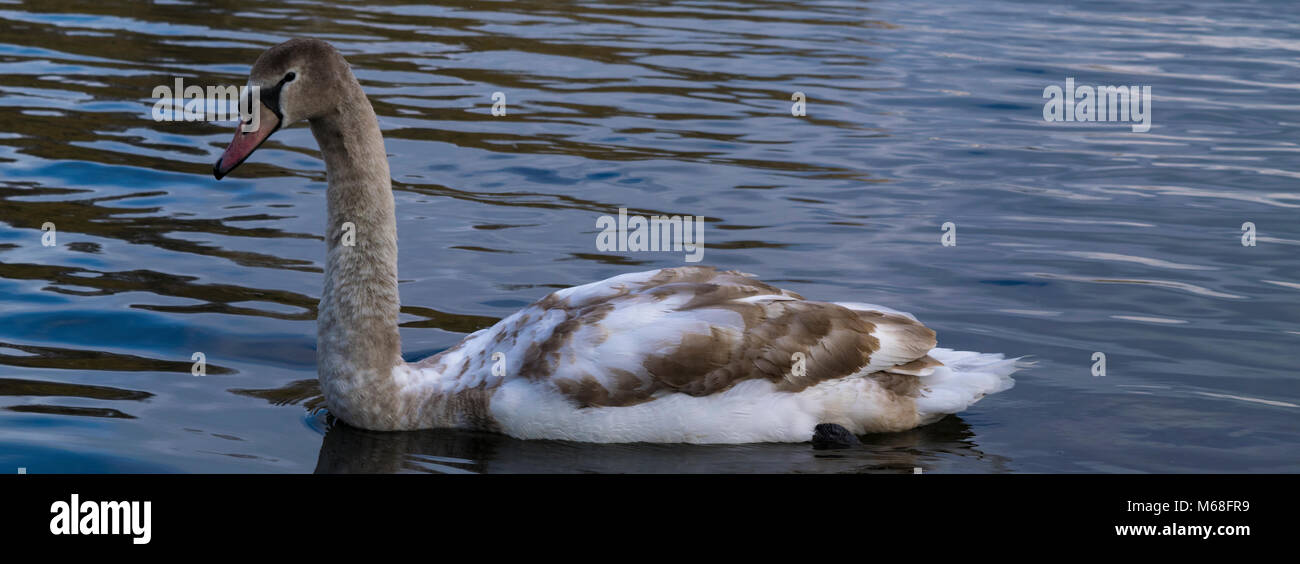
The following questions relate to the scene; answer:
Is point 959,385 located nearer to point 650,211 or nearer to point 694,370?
point 694,370

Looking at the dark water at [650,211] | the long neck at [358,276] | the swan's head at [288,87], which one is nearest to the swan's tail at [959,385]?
the dark water at [650,211]

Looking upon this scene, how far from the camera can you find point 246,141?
7168 mm

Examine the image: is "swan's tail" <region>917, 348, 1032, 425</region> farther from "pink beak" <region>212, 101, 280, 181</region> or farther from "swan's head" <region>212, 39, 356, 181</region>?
"pink beak" <region>212, 101, 280, 181</region>

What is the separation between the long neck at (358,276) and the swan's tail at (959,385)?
2.71m

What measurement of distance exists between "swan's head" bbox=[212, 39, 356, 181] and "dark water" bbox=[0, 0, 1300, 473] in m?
1.46

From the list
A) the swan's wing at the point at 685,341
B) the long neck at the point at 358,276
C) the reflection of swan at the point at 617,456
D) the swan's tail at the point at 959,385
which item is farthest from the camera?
the swan's tail at the point at 959,385

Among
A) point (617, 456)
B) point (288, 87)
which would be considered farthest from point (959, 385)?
point (288, 87)

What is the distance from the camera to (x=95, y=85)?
16.2 metres

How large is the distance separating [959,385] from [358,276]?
312 centimetres

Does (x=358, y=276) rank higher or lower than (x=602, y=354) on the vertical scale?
higher

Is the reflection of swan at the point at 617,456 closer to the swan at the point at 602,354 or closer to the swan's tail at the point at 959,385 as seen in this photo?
the swan at the point at 602,354

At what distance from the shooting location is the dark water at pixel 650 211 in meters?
7.48

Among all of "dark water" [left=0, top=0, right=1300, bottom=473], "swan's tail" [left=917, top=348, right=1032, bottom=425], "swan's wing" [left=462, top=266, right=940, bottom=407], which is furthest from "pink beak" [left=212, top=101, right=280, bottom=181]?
"swan's tail" [left=917, top=348, right=1032, bottom=425]

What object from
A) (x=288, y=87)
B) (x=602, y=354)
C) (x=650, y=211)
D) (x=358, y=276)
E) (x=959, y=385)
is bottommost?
(x=959, y=385)
